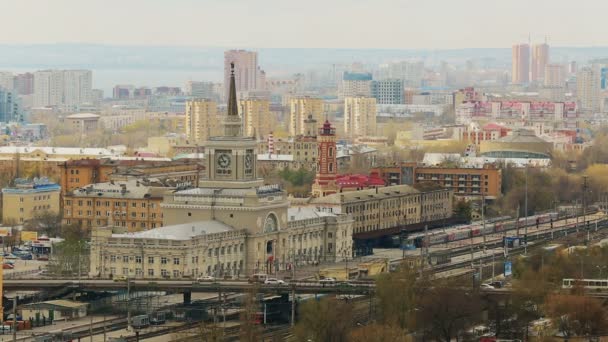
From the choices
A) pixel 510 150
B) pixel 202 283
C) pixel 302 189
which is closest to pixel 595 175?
pixel 510 150

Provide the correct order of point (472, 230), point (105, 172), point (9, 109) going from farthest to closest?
point (9, 109), point (105, 172), point (472, 230)

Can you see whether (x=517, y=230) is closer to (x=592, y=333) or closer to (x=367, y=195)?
(x=367, y=195)

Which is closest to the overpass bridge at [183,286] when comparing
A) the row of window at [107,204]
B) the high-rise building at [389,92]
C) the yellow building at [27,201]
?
the row of window at [107,204]

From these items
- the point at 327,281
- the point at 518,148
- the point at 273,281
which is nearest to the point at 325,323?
the point at 327,281

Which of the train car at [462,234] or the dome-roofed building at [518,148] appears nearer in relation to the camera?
the train car at [462,234]

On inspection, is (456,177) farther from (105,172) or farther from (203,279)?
(203,279)

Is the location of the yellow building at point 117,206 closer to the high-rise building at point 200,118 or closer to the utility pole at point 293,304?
the utility pole at point 293,304

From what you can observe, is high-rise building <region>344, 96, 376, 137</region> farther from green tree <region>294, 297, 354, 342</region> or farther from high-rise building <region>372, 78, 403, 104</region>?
green tree <region>294, 297, 354, 342</region>
